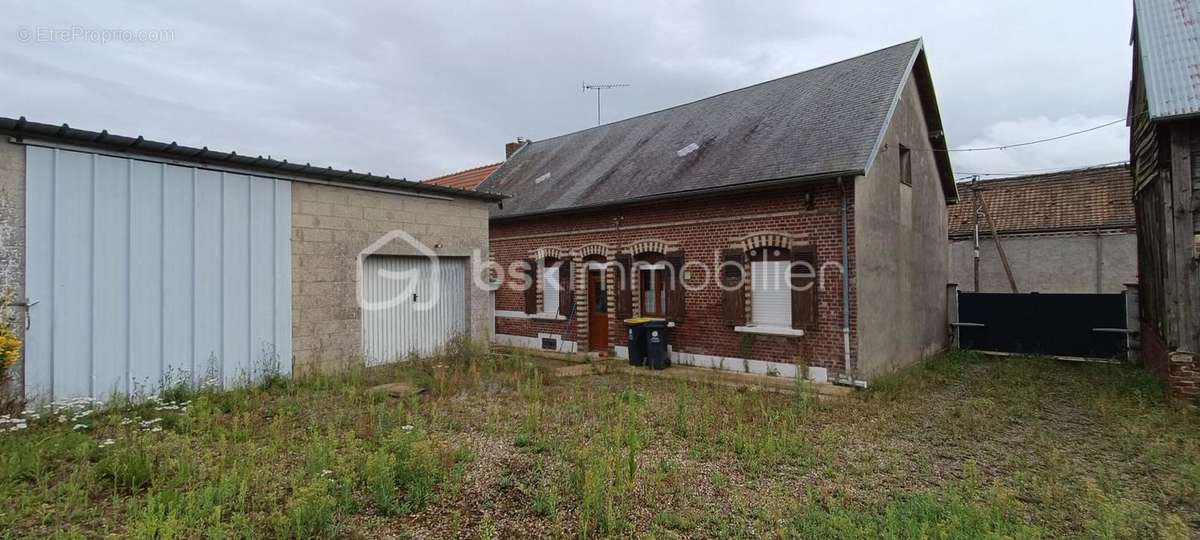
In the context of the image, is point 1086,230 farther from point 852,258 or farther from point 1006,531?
point 1006,531

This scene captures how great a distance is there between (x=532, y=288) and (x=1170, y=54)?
12.2 m

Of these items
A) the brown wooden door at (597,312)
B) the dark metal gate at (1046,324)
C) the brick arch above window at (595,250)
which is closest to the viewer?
the dark metal gate at (1046,324)

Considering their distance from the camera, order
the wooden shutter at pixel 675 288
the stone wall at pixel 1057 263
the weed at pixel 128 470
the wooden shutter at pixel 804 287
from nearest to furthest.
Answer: the weed at pixel 128 470 → the wooden shutter at pixel 804 287 → the wooden shutter at pixel 675 288 → the stone wall at pixel 1057 263

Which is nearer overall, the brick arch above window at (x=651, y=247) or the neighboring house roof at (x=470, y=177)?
the brick arch above window at (x=651, y=247)

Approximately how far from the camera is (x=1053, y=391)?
29.7 feet

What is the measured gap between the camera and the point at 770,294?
1042 centimetres

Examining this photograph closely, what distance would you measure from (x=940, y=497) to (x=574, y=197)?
10.4 metres

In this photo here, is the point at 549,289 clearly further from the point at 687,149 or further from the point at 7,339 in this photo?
the point at 7,339

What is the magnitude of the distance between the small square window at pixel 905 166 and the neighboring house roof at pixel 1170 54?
3.75 metres

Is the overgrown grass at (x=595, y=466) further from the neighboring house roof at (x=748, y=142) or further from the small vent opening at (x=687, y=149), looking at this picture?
the small vent opening at (x=687, y=149)

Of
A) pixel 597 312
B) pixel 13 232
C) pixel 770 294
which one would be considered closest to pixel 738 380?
pixel 770 294

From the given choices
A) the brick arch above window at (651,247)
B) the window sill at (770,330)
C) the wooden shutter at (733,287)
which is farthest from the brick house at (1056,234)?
the brick arch above window at (651,247)

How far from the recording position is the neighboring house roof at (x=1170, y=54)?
7.48 meters

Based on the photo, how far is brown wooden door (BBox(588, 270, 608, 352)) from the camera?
516 inches
